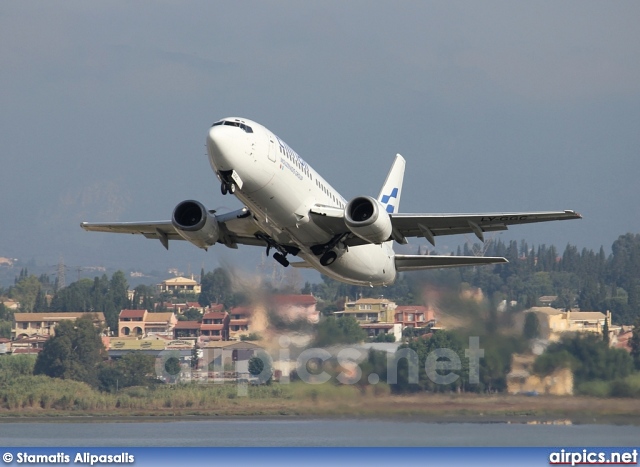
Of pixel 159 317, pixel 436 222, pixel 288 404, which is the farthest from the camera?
pixel 159 317

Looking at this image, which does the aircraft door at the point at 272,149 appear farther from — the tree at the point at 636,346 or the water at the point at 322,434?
the tree at the point at 636,346

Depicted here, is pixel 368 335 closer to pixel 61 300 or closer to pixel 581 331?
pixel 581 331

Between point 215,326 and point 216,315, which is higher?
point 216,315

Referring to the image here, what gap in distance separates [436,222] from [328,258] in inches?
128

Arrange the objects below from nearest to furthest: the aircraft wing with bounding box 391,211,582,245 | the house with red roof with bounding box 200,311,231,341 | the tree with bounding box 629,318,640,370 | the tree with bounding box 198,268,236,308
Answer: the aircraft wing with bounding box 391,211,582,245 < the tree with bounding box 629,318,640,370 < the house with red roof with bounding box 200,311,231,341 < the tree with bounding box 198,268,236,308

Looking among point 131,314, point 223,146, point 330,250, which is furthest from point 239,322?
point 131,314

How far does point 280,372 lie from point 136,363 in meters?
11.8

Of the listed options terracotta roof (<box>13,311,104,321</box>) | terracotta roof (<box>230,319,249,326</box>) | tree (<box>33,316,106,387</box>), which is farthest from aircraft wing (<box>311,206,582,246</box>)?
terracotta roof (<box>13,311,104,321</box>)

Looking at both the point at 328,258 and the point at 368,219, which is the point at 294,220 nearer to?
the point at 368,219

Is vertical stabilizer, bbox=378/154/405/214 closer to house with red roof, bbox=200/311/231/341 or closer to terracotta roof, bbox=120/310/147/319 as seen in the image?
house with red roof, bbox=200/311/231/341

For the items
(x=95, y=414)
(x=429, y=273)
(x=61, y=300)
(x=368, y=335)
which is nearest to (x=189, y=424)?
(x=95, y=414)

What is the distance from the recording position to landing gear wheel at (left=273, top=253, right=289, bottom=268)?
36.2m

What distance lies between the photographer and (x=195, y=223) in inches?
1383

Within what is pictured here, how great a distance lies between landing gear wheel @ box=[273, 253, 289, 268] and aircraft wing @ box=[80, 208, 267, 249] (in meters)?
0.89
